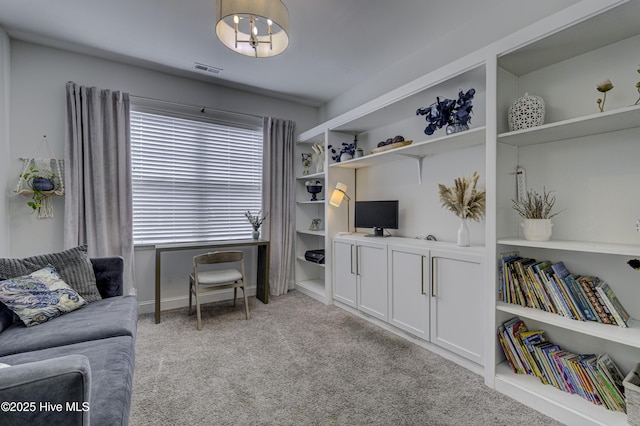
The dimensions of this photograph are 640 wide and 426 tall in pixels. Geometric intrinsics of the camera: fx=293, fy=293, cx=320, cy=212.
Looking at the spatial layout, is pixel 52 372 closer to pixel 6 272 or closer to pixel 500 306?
pixel 6 272

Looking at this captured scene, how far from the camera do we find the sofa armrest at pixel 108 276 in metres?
2.25

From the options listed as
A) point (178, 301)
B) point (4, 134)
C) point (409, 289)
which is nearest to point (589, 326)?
point (409, 289)

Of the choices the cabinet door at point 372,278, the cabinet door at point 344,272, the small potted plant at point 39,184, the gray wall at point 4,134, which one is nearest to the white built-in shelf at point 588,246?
the cabinet door at point 372,278

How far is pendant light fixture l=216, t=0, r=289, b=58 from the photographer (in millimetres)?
1595

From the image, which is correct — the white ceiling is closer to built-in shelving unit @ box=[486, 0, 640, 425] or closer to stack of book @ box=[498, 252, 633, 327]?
built-in shelving unit @ box=[486, 0, 640, 425]

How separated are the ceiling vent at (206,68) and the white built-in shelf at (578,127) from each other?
9.33ft

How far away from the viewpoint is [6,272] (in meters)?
1.88

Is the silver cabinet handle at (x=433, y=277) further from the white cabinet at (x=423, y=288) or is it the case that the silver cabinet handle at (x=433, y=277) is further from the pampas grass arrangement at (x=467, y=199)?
the pampas grass arrangement at (x=467, y=199)

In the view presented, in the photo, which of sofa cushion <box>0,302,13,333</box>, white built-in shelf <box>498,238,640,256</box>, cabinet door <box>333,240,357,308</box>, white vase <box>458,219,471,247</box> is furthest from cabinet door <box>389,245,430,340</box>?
sofa cushion <box>0,302,13,333</box>

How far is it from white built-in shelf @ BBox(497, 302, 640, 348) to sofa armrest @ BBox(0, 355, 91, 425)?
2.07 metres

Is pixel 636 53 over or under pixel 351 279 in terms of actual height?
over

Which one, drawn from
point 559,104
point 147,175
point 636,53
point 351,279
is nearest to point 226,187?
point 147,175

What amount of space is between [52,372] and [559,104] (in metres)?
2.75

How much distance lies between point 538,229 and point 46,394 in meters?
2.30
